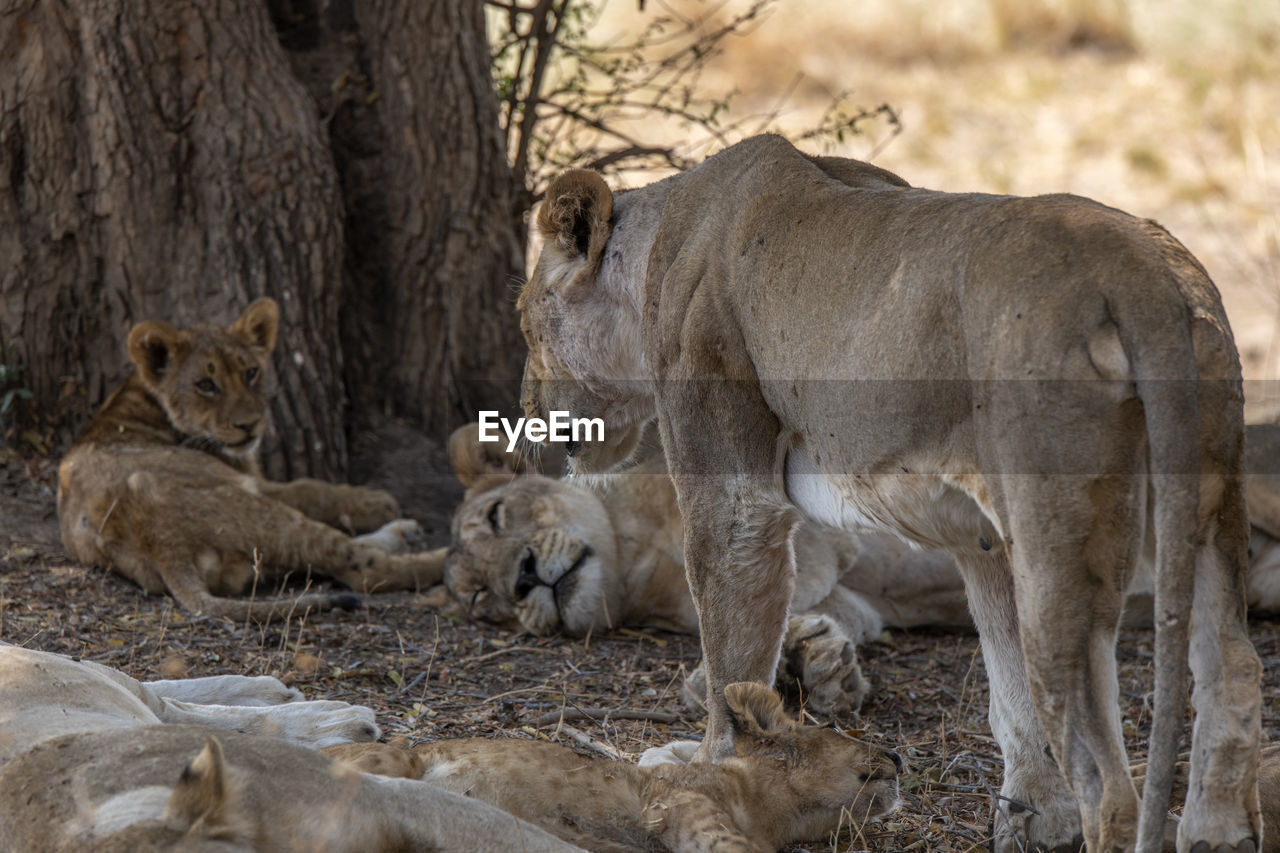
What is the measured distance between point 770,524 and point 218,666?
1.94m

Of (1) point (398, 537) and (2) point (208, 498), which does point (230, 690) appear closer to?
(2) point (208, 498)

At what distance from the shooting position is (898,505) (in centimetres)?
287

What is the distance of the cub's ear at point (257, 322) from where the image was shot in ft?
18.6

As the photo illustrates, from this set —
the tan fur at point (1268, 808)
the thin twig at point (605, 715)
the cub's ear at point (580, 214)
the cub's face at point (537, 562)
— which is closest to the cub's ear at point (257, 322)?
the cub's face at point (537, 562)

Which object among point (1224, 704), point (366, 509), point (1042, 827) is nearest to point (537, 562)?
point (366, 509)

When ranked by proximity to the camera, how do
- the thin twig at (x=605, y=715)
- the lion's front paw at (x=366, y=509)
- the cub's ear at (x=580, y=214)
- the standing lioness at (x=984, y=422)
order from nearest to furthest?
the standing lioness at (x=984, y=422)
the cub's ear at (x=580, y=214)
the thin twig at (x=605, y=715)
the lion's front paw at (x=366, y=509)

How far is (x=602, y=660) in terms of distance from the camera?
476 cm

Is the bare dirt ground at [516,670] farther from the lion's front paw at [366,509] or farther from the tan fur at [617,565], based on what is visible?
the lion's front paw at [366,509]

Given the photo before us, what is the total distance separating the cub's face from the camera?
4.96 m

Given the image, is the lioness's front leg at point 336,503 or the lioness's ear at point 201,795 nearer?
the lioness's ear at point 201,795

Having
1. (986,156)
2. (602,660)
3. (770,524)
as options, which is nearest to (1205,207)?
(986,156)

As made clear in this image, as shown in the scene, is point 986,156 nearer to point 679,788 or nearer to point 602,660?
point 602,660

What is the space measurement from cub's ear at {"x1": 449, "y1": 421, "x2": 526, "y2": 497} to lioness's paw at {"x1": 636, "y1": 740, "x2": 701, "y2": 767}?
6.12 feet

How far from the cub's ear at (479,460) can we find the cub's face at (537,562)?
0.15 meters
